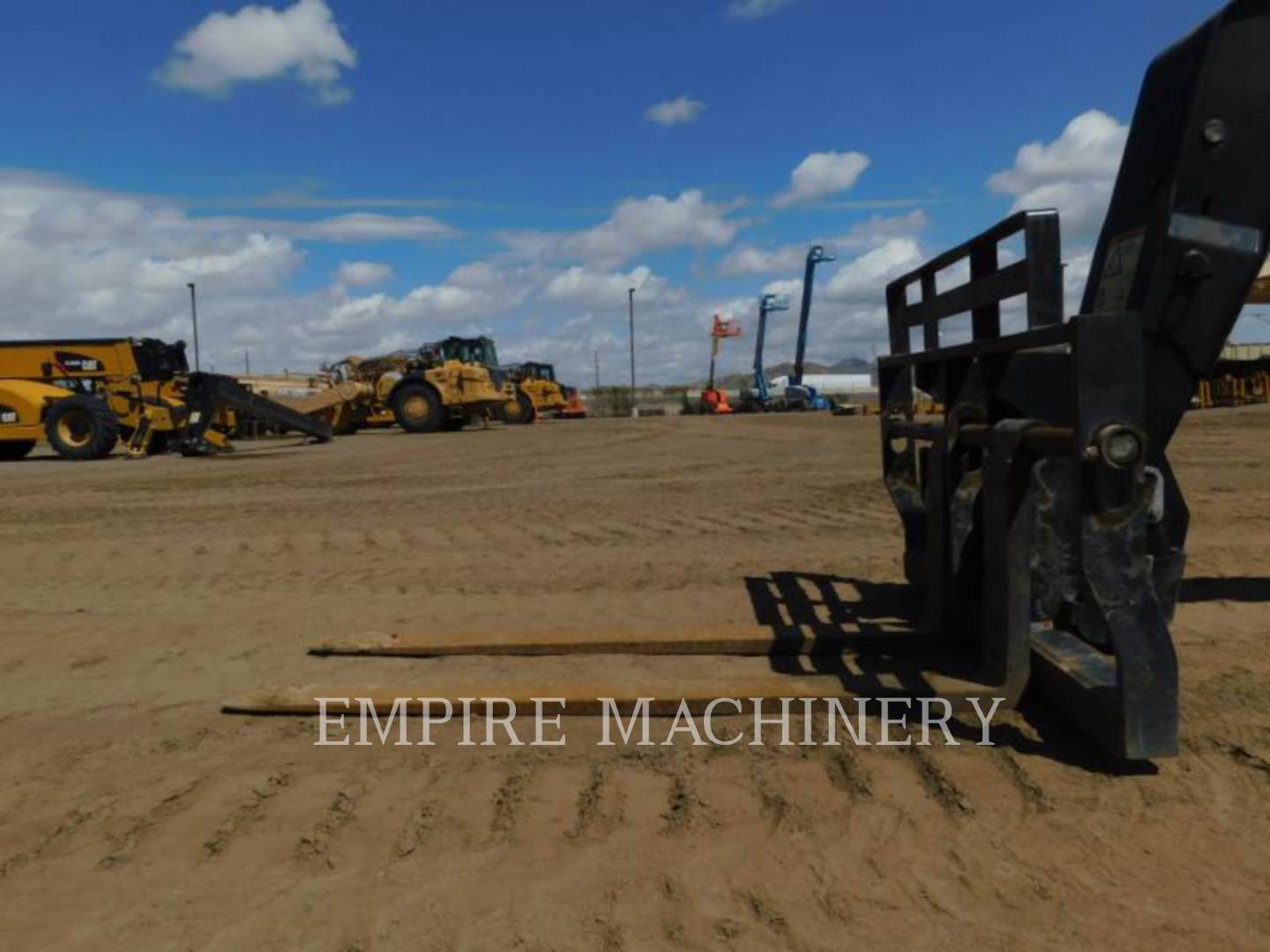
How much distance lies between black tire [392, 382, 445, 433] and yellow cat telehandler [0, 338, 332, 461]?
748 centimetres

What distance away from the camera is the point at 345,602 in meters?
5.97

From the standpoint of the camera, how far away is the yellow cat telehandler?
19.9 metres

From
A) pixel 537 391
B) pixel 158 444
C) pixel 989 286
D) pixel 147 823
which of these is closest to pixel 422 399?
pixel 158 444

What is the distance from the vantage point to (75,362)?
21.1 m

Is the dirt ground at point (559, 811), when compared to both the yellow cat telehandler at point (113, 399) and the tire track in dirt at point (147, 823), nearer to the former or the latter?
the tire track in dirt at point (147, 823)

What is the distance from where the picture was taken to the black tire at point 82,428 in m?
19.7

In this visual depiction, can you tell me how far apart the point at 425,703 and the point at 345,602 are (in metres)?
2.33

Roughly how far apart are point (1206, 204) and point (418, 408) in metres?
27.3

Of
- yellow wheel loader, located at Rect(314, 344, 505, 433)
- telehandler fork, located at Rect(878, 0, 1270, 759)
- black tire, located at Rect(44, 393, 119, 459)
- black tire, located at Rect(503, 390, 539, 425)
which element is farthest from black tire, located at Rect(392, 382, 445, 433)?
telehandler fork, located at Rect(878, 0, 1270, 759)

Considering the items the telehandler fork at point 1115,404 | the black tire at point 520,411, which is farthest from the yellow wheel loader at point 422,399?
the telehandler fork at point 1115,404

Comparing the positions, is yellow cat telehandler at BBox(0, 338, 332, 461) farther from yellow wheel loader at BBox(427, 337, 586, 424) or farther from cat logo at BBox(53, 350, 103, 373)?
yellow wheel loader at BBox(427, 337, 586, 424)

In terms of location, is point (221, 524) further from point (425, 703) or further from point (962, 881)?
point (962, 881)

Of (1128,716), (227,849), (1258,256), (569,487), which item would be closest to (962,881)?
(1128,716)

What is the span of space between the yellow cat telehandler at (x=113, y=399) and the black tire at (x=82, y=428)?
0.7 inches
